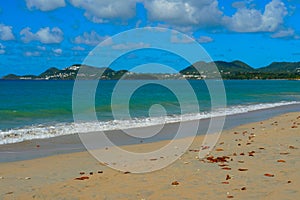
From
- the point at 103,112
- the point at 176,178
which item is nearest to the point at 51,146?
the point at 176,178

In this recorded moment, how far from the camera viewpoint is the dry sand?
24.6 ft

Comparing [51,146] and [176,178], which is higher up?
[51,146]

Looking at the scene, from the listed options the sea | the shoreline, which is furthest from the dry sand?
the sea

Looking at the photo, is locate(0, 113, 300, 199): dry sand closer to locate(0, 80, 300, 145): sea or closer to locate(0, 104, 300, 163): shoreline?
locate(0, 104, 300, 163): shoreline

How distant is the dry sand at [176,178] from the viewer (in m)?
7.50

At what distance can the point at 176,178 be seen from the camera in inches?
341

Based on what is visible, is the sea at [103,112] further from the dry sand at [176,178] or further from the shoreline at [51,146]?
the dry sand at [176,178]

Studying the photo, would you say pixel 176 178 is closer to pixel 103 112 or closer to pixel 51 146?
pixel 51 146

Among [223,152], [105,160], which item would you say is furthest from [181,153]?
[105,160]

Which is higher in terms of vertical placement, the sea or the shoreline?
the sea

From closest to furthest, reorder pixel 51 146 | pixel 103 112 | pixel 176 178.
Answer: pixel 176 178 < pixel 51 146 < pixel 103 112

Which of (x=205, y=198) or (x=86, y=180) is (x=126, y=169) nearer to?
(x=86, y=180)

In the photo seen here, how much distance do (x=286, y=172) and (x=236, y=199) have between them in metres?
2.36

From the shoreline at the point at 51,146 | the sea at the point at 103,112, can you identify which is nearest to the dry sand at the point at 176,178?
the shoreline at the point at 51,146
